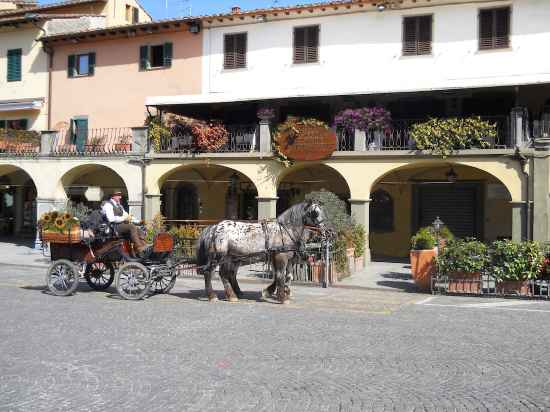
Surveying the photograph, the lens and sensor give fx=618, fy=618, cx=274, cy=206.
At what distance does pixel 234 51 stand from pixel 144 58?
4371 mm

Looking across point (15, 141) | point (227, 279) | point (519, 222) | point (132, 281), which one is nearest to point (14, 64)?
point (15, 141)

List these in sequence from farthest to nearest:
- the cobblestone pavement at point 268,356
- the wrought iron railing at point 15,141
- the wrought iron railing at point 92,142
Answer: the wrought iron railing at point 15,141, the wrought iron railing at point 92,142, the cobblestone pavement at point 268,356

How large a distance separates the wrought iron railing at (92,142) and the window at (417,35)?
11079 mm

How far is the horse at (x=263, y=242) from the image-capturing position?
40.4 feet

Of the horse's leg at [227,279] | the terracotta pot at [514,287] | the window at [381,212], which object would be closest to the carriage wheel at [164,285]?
the horse's leg at [227,279]

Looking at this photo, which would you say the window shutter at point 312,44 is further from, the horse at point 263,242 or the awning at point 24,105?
the awning at point 24,105

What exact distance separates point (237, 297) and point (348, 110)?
918cm

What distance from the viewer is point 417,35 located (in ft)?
70.5

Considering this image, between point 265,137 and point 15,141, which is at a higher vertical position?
point 15,141

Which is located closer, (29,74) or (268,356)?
(268,356)

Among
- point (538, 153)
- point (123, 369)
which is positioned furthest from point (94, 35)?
point (123, 369)

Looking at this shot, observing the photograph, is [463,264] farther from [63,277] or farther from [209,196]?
[209,196]

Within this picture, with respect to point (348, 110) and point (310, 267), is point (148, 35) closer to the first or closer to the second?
point (348, 110)

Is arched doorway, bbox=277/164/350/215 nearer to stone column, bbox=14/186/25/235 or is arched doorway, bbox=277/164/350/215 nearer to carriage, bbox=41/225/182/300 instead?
carriage, bbox=41/225/182/300
